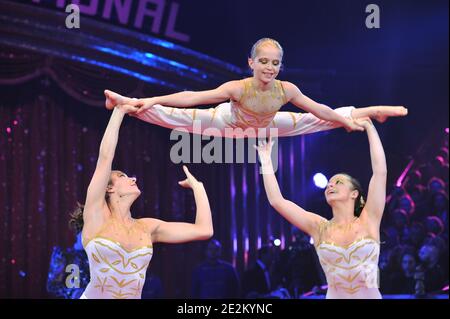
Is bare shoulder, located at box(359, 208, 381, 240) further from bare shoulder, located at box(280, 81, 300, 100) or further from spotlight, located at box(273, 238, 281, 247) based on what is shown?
spotlight, located at box(273, 238, 281, 247)

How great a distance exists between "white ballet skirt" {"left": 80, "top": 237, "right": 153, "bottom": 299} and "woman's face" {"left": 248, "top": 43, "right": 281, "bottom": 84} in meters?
1.14

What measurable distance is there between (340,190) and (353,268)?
0.43 metres

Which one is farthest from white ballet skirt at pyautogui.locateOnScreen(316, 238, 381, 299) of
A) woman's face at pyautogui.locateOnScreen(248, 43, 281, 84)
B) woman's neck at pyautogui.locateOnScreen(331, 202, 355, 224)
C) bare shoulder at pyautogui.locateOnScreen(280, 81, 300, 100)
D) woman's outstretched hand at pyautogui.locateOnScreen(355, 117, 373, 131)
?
woman's face at pyautogui.locateOnScreen(248, 43, 281, 84)

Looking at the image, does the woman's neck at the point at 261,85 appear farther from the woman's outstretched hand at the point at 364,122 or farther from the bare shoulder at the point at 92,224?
the bare shoulder at the point at 92,224

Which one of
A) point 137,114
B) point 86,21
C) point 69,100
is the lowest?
point 137,114

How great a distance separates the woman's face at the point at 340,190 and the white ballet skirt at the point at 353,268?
26 centimetres

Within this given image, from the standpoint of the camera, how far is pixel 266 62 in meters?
4.25

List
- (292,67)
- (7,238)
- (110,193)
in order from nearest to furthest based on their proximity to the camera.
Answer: (110,193), (7,238), (292,67)

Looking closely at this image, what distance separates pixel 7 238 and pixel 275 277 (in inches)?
99.9

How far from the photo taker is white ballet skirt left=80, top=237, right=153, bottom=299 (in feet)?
13.3

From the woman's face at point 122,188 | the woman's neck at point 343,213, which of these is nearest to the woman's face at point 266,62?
the woman's neck at point 343,213

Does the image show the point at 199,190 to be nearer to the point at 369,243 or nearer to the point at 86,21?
the point at 369,243

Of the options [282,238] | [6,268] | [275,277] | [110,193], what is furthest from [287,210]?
[282,238]

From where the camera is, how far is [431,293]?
Result: 741cm
